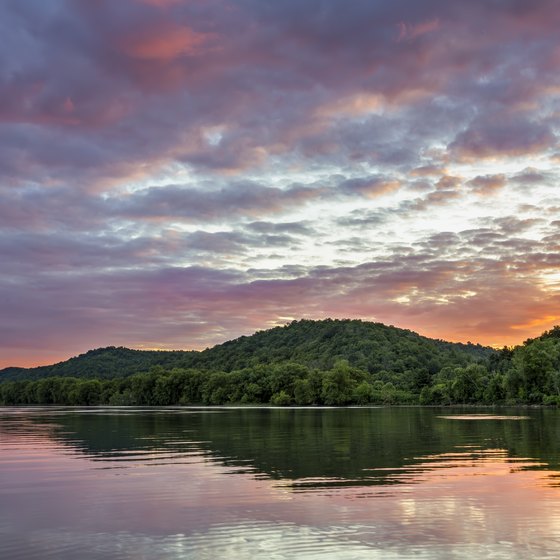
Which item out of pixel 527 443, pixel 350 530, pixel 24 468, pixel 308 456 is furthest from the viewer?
pixel 527 443

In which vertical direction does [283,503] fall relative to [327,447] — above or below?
below

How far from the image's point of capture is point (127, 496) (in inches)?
1093

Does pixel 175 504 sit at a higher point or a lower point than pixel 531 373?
lower

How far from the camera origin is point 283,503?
25.3 metres

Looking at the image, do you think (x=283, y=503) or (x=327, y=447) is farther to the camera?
(x=327, y=447)

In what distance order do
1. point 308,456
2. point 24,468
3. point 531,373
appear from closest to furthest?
point 24,468, point 308,456, point 531,373

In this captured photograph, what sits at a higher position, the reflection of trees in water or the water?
the reflection of trees in water

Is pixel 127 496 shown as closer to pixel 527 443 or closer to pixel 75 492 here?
pixel 75 492

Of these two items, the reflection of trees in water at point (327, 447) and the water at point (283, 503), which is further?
the reflection of trees in water at point (327, 447)

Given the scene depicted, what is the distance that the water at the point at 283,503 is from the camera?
18.9 meters

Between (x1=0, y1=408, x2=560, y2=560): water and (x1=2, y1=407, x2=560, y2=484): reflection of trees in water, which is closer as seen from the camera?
(x1=0, y1=408, x2=560, y2=560): water

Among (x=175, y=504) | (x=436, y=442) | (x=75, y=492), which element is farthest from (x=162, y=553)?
(x=436, y=442)

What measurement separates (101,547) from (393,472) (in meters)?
18.7

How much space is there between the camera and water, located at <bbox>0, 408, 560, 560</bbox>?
18.9 m
